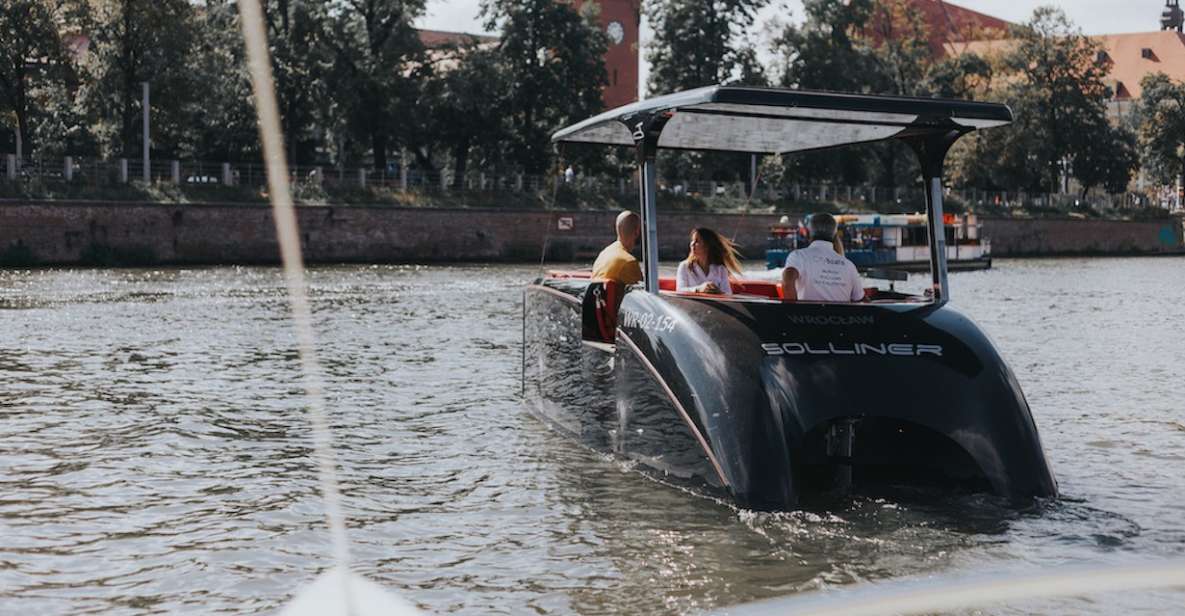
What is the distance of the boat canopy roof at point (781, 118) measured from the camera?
8.31 m

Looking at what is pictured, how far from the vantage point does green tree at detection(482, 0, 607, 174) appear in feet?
196

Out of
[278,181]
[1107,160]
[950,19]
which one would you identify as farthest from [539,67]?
[950,19]

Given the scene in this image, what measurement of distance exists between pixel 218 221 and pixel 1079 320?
29362mm

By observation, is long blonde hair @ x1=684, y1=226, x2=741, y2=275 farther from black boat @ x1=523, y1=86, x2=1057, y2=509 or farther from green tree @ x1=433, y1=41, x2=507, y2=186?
green tree @ x1=433, y1=41, x2=507, y2=186

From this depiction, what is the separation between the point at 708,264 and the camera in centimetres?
986

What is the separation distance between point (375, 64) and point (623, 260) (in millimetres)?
46452

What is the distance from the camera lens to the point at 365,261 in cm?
4956

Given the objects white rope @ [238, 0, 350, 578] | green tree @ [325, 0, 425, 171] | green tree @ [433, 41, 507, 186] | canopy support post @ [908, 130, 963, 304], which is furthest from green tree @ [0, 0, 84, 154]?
canopy support post @ [908, 130, 963, 304]

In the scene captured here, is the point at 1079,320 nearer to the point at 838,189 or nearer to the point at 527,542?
the point at 527,542

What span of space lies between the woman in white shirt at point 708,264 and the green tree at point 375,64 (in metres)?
45.4

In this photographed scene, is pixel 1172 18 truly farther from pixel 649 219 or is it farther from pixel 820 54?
pixel 649 219

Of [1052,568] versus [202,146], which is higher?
[202,146]

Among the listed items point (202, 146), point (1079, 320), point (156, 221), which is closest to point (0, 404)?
point (1079, 320)

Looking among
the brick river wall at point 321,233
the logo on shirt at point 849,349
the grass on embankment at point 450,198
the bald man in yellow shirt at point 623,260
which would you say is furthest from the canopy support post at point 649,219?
the brick river wall at point 321,233
